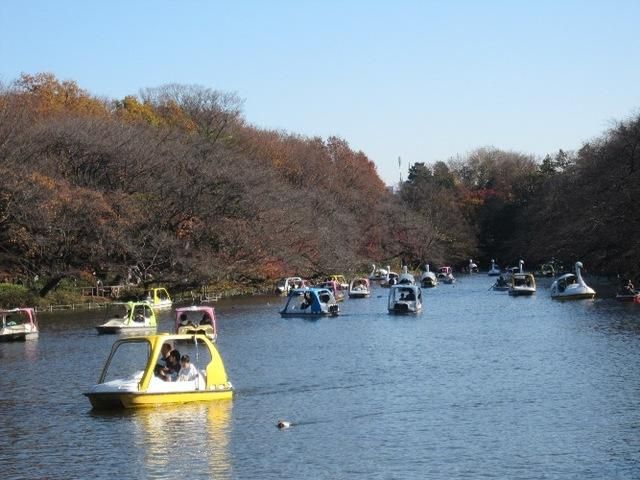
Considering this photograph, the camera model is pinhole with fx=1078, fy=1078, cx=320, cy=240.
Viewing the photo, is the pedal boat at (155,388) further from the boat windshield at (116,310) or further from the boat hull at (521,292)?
the boat hull at (521,292)

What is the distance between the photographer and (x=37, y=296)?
213ft

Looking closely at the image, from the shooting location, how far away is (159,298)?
6888 centimetres

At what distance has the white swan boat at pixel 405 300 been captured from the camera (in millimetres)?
59469

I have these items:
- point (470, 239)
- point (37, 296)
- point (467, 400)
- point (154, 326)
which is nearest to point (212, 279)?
point (37, 296)

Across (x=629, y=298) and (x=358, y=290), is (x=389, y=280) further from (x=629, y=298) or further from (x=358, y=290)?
(x=629, y=298)

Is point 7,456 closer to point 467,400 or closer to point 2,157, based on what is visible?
point 467,400

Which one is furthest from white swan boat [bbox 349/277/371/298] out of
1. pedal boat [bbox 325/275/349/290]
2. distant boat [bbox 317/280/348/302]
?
pedal boat [bbox 325/275/349/290]

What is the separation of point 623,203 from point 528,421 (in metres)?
50.5

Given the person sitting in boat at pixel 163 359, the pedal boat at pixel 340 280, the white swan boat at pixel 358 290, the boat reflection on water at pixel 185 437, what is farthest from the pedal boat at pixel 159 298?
the boat reflection on water at pixel 185 437

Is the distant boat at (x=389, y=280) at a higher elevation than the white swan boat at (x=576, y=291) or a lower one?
higher

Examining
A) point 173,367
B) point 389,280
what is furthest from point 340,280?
point 173,367

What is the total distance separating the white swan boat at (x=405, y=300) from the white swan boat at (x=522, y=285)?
15003 mm

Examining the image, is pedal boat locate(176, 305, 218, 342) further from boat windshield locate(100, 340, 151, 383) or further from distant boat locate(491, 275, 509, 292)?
distant boat locate(491, 275, 509, 292)

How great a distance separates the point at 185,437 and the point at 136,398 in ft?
10.5
